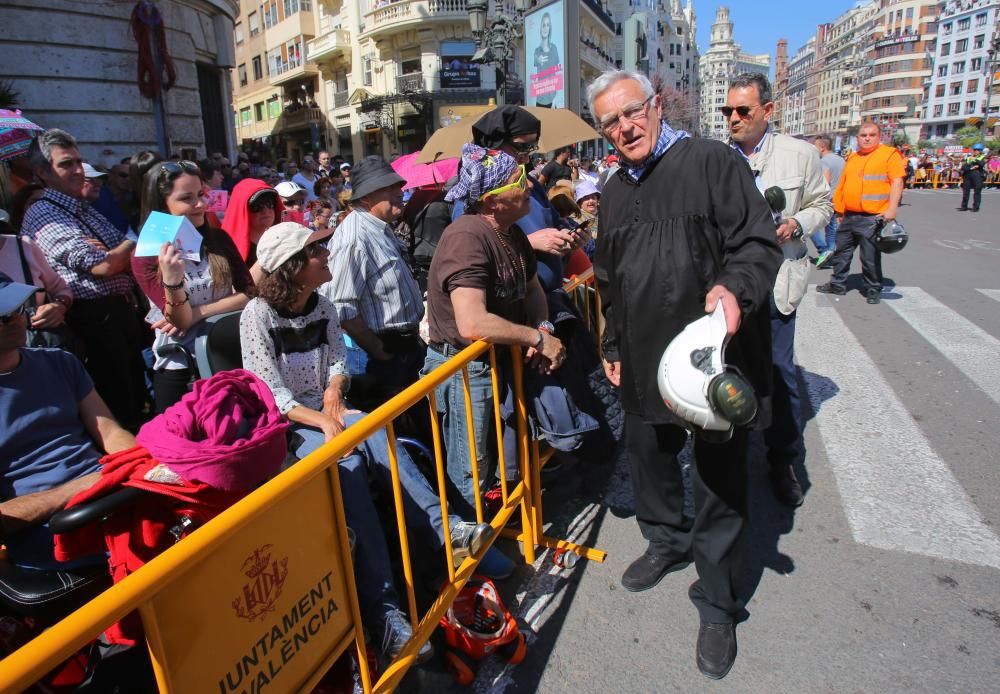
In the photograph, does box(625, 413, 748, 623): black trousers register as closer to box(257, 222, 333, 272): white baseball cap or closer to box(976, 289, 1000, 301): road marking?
box(257, 222, 333, 272): white baseball cap

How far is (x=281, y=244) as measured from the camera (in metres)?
2.72

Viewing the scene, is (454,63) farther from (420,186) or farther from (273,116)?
(420,186)

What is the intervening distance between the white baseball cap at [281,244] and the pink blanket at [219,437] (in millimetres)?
876

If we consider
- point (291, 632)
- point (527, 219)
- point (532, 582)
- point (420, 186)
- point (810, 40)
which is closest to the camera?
point (291, 632)

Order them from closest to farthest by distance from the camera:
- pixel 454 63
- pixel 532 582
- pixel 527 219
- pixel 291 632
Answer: pixel 291 632
pixel 532 582
pixel 527 219
pixel 454 63

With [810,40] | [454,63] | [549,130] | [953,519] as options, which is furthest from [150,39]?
[810,40]

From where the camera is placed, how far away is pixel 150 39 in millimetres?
13594

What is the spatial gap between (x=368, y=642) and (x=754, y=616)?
63.1 inches

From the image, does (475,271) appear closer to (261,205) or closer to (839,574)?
(839,574)

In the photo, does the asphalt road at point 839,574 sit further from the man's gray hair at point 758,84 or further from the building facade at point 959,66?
the building facade at point 959,66

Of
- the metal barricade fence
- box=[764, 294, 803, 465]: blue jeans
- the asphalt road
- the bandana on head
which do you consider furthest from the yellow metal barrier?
box=[764, 294, 803, 465]: blue jeans

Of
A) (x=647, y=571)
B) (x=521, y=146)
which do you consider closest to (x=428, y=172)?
(x=521, y=146)

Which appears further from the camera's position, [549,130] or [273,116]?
[273,116]

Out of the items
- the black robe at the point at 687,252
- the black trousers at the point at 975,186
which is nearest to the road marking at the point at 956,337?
the black robe at the point at 687,252
